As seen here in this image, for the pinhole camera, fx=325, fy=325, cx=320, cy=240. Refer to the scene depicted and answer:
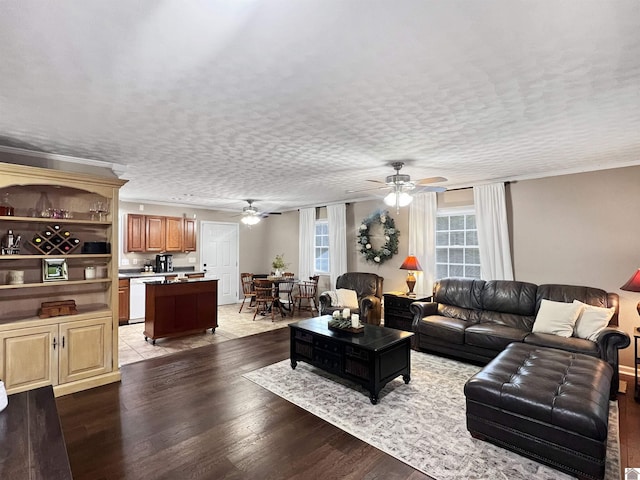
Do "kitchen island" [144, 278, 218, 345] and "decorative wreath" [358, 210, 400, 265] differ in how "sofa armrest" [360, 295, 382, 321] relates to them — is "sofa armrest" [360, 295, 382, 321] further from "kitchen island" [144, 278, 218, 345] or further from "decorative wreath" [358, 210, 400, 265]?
"kitchen island" [144, 278, 218, 345]

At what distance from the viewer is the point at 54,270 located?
140 inches

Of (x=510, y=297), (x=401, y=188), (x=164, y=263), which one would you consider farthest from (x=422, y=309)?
(x=164, y=263)

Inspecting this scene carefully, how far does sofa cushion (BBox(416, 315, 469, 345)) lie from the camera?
4266 mm

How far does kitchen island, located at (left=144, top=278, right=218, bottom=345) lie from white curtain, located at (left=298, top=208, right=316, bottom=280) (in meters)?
2.64

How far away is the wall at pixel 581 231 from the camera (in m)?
3.98

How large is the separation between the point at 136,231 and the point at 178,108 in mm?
5390

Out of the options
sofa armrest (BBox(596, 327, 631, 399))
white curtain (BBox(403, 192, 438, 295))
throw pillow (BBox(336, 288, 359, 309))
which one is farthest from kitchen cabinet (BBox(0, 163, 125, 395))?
sofa armrest (BBox(596, 327, 631, 399))

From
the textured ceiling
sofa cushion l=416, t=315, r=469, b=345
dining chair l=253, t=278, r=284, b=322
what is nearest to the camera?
the textured ceiling

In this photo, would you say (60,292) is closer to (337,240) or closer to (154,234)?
(154,234)

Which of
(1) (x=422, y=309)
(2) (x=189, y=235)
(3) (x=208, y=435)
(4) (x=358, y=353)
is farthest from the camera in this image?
(2) (x=189, y=235)

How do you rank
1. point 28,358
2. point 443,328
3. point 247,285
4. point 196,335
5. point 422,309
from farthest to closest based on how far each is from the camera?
1. point 247,285
2. point 196,335
3. point 422,309
4. point 443,328
5. point 28,358

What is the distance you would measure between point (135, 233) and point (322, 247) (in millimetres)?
4113

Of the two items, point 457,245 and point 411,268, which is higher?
point 457,245

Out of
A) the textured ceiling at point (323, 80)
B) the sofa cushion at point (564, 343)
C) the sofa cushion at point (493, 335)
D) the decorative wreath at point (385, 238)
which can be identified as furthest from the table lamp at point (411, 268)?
the textured ceiling at point (323, 80)
